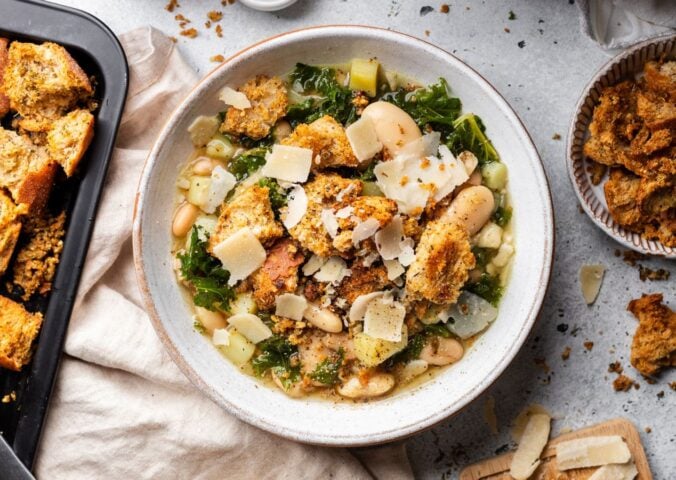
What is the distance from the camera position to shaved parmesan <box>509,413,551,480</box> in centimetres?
330

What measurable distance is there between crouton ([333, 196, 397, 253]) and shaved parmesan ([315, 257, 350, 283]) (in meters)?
0.12

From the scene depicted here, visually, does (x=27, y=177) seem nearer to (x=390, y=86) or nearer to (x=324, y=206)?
(x=324, y=206)

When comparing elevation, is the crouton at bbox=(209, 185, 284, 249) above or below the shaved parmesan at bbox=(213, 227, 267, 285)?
above

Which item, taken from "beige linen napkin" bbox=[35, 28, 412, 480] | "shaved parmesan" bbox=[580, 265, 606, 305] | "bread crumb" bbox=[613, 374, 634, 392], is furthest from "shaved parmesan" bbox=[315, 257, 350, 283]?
"bread crumb" bbox=[613, 374, 634, 392]

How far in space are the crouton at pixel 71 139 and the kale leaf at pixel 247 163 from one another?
0.62 metres

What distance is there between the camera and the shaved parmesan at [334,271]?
9.80 feet

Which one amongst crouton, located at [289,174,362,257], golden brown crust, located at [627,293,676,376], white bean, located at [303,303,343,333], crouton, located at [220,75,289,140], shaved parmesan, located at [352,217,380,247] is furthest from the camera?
golden brown crust, located at [627,293,676,376]

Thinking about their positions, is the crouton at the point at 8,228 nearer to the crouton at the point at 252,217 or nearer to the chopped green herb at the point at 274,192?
the crouton at the point at 252,217

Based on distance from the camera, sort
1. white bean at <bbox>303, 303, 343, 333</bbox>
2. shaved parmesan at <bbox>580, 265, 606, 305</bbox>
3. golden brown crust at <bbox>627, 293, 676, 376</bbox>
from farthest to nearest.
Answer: shaved parmesan at <bbox>580, 265, 606, 305</bbox> < golden brown crust at <bbox>627, 293, 676, 376</bbox> < white bean at <bbox>303, 303, 343, 333</bbox>

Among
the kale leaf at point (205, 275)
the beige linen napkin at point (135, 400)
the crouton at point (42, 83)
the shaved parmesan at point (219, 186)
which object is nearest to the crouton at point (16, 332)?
the beige linen napkin at point (135, 400)

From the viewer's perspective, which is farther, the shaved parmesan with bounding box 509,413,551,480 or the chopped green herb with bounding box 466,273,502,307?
A: the shaved parmesan with bounding box 509,413,551,480

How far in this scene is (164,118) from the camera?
3.42 meters

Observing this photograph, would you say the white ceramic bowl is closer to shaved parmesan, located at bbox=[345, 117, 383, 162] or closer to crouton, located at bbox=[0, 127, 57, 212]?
shaved parmesan, located at bbox=[345, 117, 383, 162]

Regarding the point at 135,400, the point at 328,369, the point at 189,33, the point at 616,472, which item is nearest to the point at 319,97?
the point at 189,33
